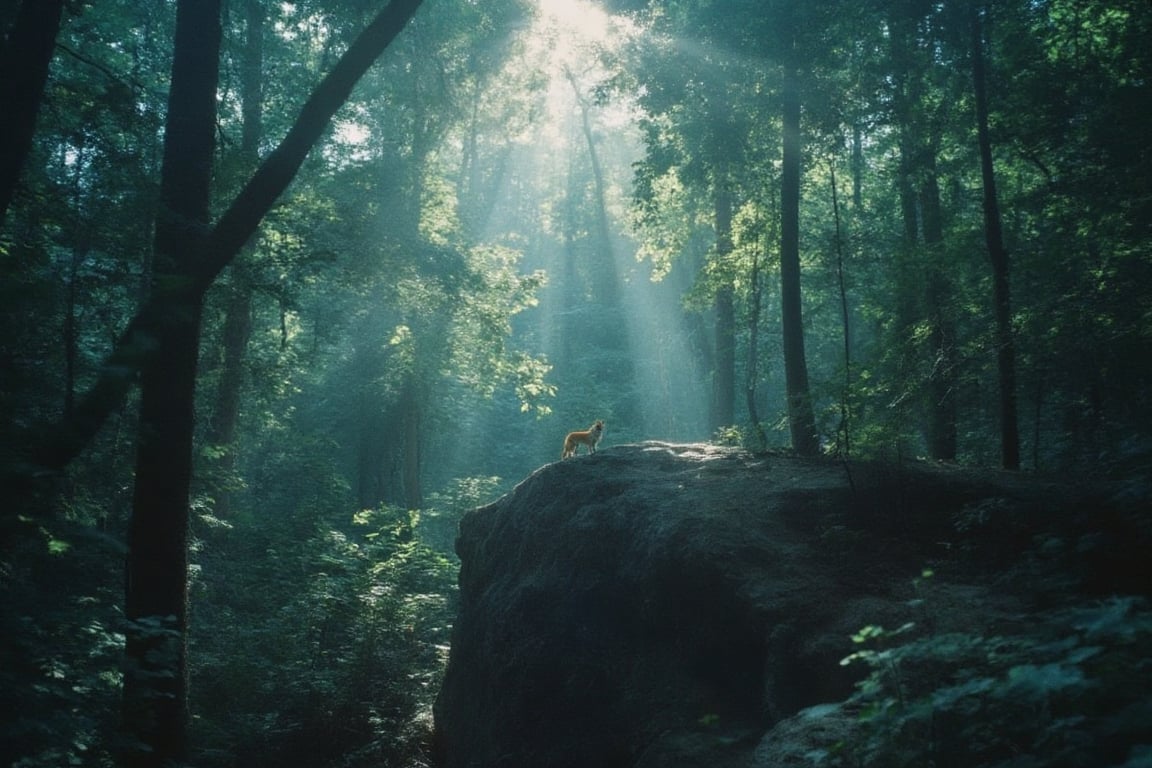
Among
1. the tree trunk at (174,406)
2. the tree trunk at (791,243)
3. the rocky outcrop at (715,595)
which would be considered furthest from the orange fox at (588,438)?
the tree trunk at (174,406)

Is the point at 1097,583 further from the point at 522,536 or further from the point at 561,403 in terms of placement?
the point at 561,403

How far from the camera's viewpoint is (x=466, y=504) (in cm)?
2586

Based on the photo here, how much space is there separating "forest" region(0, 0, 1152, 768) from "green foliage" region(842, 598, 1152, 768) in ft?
7.94

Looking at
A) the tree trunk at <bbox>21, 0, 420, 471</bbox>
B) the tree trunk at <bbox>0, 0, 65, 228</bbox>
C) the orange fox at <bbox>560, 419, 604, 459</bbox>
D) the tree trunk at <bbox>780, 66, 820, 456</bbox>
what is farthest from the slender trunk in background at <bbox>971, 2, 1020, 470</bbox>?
the tree trunk at <bbox>0, 0, 65, 228</bbox>

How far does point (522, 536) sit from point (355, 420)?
910 inches

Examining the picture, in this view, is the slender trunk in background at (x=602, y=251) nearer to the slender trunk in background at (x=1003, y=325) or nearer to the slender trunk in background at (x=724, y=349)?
the slender trunk in background at (x=724, y=349)

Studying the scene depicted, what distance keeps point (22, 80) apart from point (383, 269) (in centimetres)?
1434

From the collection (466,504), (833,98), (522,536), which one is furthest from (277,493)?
(833,98)

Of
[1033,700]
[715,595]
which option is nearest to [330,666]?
[715,595]

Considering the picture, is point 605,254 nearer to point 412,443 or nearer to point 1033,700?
point 412,443

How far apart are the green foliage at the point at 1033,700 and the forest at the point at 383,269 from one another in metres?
2.42

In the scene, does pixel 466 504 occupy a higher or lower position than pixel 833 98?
lower

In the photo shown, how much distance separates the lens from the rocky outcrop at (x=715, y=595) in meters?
5.07

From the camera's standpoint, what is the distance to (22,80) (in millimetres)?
5816
